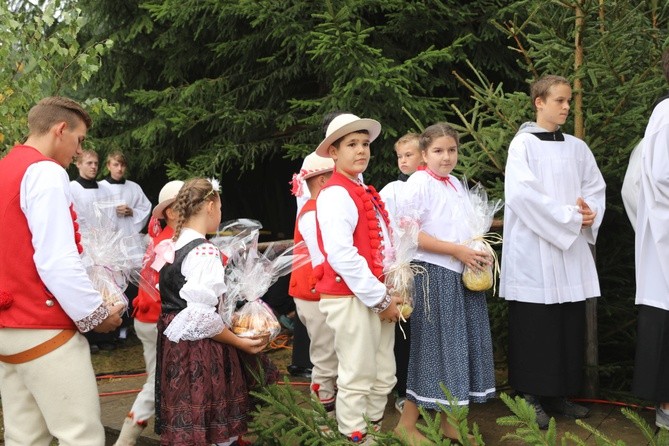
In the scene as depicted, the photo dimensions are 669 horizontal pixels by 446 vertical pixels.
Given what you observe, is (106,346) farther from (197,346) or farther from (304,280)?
(197,346)

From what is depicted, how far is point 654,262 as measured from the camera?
4938 millimetres

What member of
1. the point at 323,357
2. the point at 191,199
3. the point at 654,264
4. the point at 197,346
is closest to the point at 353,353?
the point at 197,346

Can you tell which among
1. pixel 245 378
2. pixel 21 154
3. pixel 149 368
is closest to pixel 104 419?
pixel 149 368

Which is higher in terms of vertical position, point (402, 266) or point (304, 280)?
point (402, 266)

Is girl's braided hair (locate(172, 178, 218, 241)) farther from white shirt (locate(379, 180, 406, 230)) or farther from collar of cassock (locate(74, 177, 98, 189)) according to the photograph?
collar of cassock (locate(74, 177, 98, 189))

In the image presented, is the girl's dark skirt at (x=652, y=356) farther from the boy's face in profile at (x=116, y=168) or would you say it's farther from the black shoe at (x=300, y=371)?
the boy's face in profile at (x=116, y=168)

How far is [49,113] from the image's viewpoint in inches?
158

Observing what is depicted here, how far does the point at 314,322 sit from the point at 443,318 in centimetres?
101

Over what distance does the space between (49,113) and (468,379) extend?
110 inches

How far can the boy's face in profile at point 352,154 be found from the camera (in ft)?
15.1

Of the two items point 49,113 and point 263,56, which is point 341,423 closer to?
point 49,113

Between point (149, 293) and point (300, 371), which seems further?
point (300, 371)

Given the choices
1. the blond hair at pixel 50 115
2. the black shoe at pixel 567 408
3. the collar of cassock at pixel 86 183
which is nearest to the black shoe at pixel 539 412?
the black shoe at pixel 567 408

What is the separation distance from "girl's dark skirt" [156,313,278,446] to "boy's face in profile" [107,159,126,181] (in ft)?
15.6
